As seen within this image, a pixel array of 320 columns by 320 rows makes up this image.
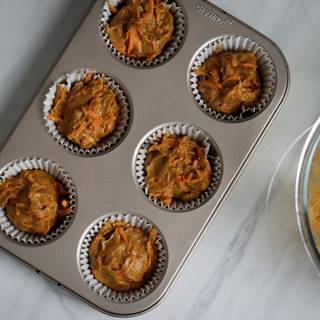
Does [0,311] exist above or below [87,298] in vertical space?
below

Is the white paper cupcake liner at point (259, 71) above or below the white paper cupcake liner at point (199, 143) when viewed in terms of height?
above

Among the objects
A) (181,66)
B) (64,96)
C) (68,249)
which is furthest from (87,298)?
(181,66)

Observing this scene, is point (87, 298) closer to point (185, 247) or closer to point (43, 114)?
point (185, 247)

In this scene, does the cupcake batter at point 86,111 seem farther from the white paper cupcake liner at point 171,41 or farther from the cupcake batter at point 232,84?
the cupcake batter at point 232,84

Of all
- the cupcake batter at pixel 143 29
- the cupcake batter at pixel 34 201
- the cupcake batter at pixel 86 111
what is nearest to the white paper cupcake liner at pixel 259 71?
the cupcake batter at pixel 143 29

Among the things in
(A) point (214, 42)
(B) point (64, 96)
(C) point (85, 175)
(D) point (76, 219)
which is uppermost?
(A) point (214, 42)

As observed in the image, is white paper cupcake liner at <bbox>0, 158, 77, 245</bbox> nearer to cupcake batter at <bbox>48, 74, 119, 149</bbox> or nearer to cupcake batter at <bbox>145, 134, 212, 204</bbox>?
cupcake batter at <bbox>48, 74, 119, 149</bbox>

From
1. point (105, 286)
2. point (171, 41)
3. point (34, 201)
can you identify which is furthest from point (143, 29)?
point (105, 286)
